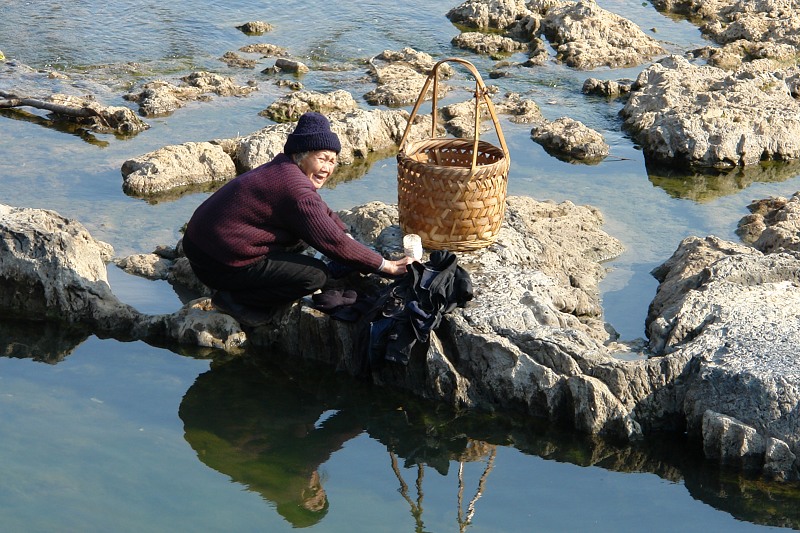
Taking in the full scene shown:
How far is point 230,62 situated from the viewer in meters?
12.6

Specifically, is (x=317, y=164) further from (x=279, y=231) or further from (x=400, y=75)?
(x=400, y=75)

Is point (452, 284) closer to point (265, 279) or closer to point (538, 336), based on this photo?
point (538, 336)

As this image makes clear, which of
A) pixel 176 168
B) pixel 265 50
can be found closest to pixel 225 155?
pixel 176 168

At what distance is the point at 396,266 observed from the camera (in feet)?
19.9

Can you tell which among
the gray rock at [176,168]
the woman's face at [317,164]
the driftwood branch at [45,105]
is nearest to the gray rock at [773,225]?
the woman's face at [317,164]

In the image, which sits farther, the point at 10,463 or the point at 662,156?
the point at 662,156

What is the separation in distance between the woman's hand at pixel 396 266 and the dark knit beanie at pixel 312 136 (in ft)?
2.52

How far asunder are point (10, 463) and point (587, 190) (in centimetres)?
576

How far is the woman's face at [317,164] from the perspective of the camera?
605cm

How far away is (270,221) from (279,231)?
0.11 meters

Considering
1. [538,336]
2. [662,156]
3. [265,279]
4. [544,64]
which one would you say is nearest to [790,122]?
[662,156]

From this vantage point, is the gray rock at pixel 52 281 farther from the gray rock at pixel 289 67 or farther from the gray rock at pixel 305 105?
the gray rock at pixel 289 67

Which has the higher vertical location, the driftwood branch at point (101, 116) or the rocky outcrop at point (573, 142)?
the rocky outcrop at point (573, 142)

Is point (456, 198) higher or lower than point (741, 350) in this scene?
higher
